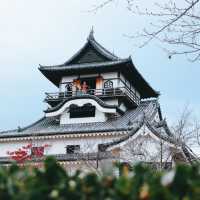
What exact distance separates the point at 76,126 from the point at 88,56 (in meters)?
6.33

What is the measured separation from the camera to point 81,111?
28266 millimetres

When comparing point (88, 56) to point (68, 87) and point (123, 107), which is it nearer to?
point (68, 87)

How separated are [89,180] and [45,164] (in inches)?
7.9

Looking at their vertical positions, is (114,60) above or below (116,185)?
above

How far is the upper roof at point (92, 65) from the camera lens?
29.5 metres

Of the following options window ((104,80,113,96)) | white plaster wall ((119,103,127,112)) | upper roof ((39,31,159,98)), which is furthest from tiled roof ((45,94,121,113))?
upper roof ((39,31,159,98))

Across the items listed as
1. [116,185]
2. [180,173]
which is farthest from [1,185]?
[180,173]

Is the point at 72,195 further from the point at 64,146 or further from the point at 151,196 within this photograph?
the point at 64,146

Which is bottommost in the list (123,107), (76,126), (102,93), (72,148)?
(72,148)

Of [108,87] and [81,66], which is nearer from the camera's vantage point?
[108,87]

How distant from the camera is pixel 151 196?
1.60 metres

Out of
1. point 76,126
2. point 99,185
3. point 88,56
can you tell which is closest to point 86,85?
point 88,56

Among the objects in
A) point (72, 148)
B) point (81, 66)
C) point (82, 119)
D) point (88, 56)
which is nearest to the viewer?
point (72, 148)

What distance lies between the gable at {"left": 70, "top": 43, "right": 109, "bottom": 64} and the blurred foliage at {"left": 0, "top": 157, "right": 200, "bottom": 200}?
2891 centimetres
